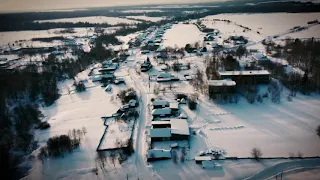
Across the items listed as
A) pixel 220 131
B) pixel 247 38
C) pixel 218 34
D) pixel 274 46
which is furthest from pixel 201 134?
pixel 218 34

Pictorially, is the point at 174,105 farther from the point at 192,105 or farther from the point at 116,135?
the point at 116,135

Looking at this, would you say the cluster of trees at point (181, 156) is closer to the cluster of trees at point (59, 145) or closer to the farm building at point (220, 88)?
the cluster of trees at point (59, 145)

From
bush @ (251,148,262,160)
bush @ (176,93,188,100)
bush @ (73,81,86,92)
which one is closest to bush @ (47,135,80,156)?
bush @ (176,93,188,100)

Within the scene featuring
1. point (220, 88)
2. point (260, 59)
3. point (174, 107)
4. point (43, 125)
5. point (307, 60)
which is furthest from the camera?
point (260, 59)

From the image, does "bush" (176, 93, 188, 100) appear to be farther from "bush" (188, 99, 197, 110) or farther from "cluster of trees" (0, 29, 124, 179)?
"cluster of trees" (0, 29, 124, 179)

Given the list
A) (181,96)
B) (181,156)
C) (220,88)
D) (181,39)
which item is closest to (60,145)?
(181,156)
